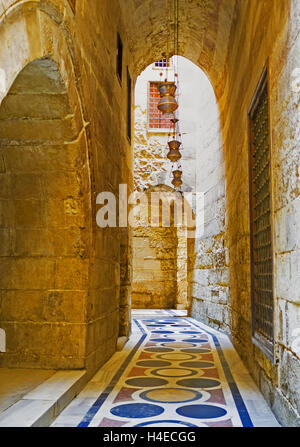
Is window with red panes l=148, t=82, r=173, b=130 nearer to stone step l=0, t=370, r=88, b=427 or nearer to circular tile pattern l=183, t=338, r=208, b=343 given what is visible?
circular tile pattern l=183, t=338, r=208, b=343

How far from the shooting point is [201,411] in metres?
2.83

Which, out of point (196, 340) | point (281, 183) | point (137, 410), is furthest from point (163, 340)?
point (281, 183)

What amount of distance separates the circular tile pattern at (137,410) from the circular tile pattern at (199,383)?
0.70m

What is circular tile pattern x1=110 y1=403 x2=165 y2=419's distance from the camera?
8.98 feet

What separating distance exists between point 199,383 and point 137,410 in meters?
0.95

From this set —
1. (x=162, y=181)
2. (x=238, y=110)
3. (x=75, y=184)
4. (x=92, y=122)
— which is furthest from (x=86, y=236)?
(x=162, y=181)

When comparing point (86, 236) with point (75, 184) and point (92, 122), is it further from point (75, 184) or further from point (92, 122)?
point (92, 122)

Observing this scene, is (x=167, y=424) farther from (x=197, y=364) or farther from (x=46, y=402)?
(x=197, y=364)

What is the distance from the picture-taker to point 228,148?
20.4 feet

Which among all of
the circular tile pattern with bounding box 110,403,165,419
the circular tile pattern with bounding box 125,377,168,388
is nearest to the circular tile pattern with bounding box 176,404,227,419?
the circular tile pattern with bounding box 110,403,165,419

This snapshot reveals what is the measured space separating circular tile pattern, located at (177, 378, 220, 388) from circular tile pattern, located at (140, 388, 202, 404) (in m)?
0.17

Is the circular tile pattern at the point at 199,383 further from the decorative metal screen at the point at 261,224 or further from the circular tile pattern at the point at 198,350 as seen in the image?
the circular tile pattern at the point at 198,350

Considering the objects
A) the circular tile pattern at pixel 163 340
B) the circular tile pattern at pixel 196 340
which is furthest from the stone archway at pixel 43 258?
the circular tile pattern at pixel 196 340

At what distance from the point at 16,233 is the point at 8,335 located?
2.79 ft
